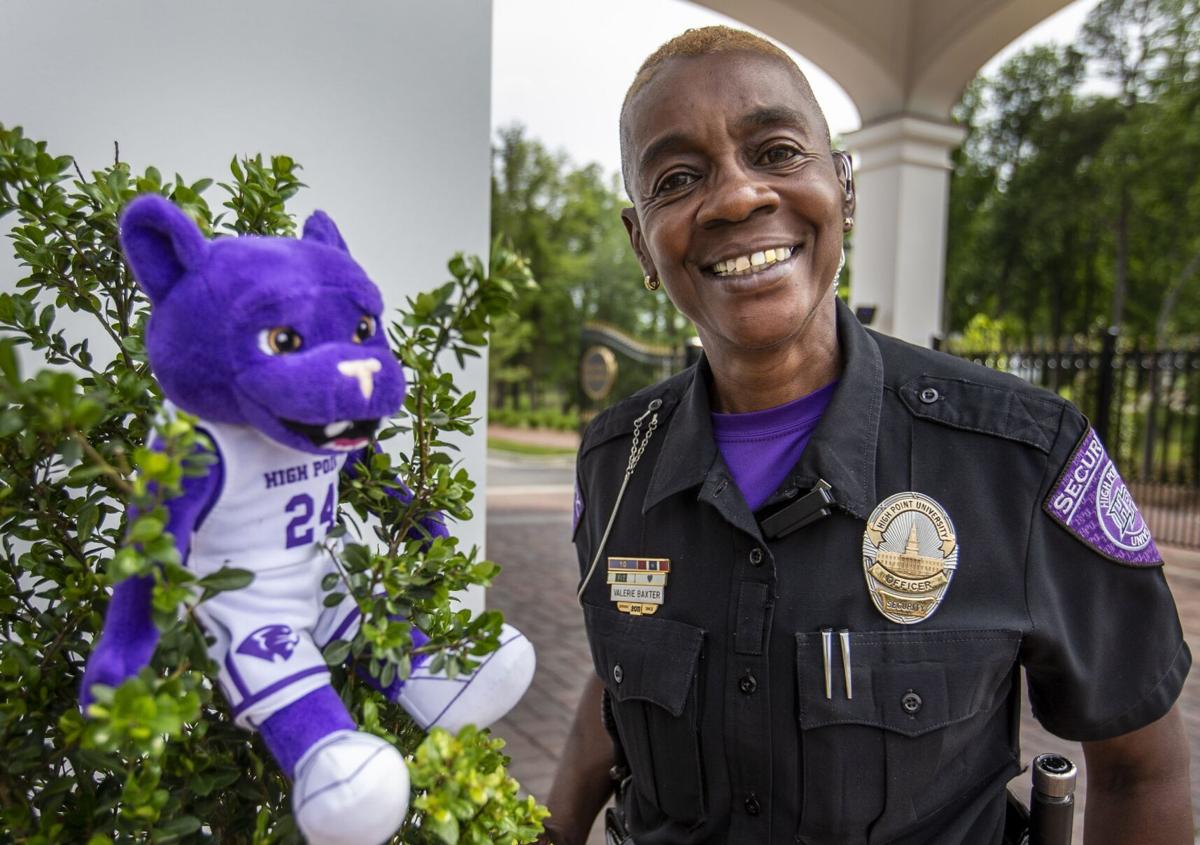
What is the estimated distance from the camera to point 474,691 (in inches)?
33.6

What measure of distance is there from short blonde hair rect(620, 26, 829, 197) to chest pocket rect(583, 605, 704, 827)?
869 millimetres

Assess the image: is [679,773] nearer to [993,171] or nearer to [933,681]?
[933,681]

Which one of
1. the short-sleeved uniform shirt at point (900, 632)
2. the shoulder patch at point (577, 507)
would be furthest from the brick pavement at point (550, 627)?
the short-sleeved uniform shirt at point (900, 632)

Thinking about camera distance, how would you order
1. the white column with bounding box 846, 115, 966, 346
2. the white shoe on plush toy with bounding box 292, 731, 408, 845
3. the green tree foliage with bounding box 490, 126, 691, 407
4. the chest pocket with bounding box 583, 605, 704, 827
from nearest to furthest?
the white shoe on plush toy with bounding box 292, 731, 408, 845 → the chest pocket with bounding box 583, 605, 704, 827 → the white column with bounding box 846, 115, 966, 346 → the green tree foliage with bounding box 490, 126, 691, 407

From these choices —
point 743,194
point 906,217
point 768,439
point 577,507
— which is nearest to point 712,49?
point 743,194

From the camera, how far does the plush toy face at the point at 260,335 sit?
757 millimetres

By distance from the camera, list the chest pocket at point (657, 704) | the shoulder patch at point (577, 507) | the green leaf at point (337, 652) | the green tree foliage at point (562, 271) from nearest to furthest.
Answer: the green leaf at point (337, 652) → the chest pocket at point (657, 704) → the shoulder patch at point (577, 507) → the green tree foliage at point (562, 271)

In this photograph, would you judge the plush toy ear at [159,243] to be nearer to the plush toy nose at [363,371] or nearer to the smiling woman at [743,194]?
the plush toy nose at [363,371]

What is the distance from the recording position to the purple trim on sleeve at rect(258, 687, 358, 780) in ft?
2.52

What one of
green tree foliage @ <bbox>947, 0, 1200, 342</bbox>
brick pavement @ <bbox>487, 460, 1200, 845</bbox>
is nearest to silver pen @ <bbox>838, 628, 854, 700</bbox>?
brick pavement @ <bbox>487, 460, 1200, 845</bbox>

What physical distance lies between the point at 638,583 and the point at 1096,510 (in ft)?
2.37

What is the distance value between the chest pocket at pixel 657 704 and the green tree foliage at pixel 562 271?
25.9 m

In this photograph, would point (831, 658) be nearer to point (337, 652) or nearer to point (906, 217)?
point (337, 652)

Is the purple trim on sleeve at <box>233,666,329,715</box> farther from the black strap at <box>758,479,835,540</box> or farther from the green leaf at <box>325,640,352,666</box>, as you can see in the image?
the black strap at <box>758,479,835,540</box>
